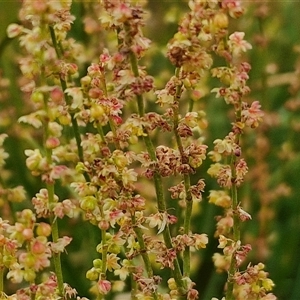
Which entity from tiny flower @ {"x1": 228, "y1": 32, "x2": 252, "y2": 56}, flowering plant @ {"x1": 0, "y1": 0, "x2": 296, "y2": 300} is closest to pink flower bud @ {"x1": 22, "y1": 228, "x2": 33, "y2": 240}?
flowering plant @ {"x1": 0, "y1": 0, "x2": 296, "y2": 300}

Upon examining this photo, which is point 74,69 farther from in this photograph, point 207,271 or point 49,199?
point 207,271

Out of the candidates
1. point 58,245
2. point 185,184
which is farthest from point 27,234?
point 185,184

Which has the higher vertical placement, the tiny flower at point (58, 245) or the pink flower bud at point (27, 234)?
the pink flower bud at point (27, 234)

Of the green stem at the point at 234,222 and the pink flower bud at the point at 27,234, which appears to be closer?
the pink flower bud at the point at 27,234

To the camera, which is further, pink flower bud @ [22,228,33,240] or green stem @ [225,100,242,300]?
green stem @ [225,100,242,300]

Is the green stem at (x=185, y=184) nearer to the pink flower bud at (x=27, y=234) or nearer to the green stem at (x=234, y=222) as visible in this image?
the green stem at (x=234, y=222)

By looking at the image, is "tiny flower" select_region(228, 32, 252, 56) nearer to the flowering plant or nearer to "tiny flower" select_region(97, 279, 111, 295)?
the flowering plant

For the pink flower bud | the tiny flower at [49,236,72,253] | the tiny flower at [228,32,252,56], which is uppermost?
the tiny flower at [228,32,252,56]

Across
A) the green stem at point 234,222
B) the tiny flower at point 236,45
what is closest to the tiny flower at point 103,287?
the green stem at point 234,222

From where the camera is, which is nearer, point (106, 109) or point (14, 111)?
point (106, 109)

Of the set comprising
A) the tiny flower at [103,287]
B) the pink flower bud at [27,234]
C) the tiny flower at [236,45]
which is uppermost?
the tiny flower at [236,45]

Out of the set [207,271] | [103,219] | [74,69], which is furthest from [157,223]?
[207,271]
